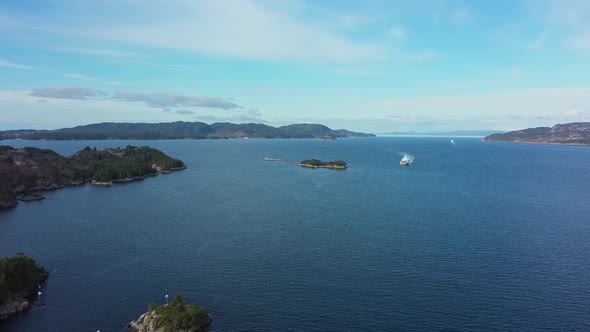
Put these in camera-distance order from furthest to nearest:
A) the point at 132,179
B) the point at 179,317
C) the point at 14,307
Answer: the point at 132,179 → the point at 14,307 → the point at 179,317

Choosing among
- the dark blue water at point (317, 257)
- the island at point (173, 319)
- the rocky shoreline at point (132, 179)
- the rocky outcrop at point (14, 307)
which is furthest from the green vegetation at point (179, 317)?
the rocky shoreline at point (132, 179)

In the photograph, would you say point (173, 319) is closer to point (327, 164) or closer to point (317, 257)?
point (317, 257)

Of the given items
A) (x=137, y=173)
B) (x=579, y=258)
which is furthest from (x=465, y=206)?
(x=137, y=173)

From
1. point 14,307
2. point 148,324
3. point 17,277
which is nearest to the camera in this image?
point 148,324

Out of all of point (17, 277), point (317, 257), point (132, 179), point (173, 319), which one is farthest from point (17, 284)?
point (132, 179)

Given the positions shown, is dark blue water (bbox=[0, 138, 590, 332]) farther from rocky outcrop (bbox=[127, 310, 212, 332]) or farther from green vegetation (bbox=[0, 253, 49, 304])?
green vegetation (bbox=[0, 253, 49, 304])

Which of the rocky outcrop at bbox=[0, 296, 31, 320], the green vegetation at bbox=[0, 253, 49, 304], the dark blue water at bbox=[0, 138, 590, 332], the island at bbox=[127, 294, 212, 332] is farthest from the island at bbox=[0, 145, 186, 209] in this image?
the island at bbox=[127, 294, 212, 332]
